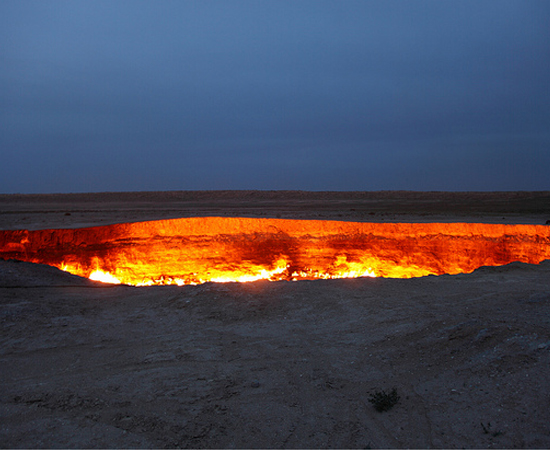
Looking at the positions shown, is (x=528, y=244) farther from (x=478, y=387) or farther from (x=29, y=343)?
(x=29, y=343)

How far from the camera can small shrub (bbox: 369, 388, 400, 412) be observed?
3.07 meters

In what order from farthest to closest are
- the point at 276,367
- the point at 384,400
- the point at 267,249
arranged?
the point at 267,249 → the point at 276,367 → the point at 384,400

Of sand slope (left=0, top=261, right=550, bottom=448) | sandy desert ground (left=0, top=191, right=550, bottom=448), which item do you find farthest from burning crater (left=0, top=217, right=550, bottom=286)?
sand slope (left=0, top=261, right=550, bottom=448)

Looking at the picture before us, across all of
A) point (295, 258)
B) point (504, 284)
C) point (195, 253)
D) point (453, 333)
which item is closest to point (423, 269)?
point (295, 258)

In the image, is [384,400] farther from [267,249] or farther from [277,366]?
[267,249]

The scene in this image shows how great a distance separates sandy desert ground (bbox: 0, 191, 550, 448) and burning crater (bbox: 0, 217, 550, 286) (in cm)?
481

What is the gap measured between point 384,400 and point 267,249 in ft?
29.4

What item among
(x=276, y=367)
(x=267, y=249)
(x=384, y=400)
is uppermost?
(x=267, y=249)

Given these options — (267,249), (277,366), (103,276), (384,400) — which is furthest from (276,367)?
(103,276)

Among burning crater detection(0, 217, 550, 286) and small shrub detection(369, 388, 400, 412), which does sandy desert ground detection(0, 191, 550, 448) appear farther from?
burning crater detection(0, 217, 550, 286)

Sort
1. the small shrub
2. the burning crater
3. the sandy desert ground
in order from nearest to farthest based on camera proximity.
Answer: the sandy desert ground
the small shrub
the burning crater

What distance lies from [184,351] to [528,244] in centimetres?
1019

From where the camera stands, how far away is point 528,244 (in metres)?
10.8

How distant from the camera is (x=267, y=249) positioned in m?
12.0
